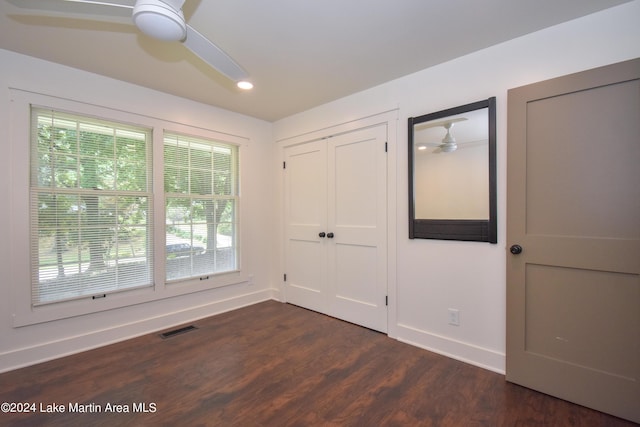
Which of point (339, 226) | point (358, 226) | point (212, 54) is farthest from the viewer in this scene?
point (339, 226)

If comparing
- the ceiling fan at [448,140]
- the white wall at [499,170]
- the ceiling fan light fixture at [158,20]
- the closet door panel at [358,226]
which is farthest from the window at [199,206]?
the ceiling fan at [448,140]

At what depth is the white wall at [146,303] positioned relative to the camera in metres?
2.28

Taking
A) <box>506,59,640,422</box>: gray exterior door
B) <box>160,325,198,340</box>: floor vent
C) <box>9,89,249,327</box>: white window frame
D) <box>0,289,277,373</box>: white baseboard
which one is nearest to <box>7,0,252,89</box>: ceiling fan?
<box>9,89,249,327</box>: white window frame

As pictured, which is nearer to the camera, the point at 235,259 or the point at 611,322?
the point at 611,322

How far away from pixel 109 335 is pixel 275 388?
180 centimetres

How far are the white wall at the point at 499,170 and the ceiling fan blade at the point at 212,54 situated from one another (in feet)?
4.30

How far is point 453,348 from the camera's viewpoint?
8.00 ft

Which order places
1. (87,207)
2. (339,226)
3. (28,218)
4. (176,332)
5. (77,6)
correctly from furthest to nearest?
1. (339,226)
2. (176,332)
3. (87,207)
4. (28,218)
5. (77,6)

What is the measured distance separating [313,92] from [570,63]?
211 centimetres

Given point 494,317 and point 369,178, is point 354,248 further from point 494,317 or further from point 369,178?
point 494,317

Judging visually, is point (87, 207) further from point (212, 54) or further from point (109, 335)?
point (212, 54)

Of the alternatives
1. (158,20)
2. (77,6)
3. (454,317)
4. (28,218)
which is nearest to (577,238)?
(454,317)

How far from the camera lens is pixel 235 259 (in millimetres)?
3785

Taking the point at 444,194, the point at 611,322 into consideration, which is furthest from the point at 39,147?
the point at 611,322
